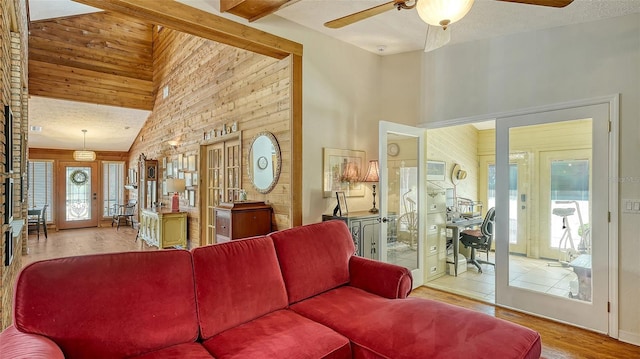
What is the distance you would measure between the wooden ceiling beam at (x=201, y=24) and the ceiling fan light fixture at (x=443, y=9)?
1990mm

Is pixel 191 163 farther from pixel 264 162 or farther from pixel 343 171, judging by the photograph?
pixel 343 171

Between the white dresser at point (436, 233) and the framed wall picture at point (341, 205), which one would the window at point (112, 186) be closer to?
the framed wall picture at point (341, 205)

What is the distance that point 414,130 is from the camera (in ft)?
12.7

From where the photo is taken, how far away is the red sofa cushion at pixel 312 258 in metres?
2.26

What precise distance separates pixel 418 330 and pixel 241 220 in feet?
7.81

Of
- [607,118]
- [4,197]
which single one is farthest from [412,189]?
[4,197]

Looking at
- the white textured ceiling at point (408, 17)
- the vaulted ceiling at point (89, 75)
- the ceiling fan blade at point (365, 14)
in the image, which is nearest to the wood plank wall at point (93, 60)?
the vaulted ceiling at point (89, 75)

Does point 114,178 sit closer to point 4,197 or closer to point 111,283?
point 4,197

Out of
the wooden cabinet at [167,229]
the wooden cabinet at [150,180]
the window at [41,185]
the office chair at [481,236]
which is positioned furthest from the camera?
the window at [41,185]

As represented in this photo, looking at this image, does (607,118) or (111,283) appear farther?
(607,118)

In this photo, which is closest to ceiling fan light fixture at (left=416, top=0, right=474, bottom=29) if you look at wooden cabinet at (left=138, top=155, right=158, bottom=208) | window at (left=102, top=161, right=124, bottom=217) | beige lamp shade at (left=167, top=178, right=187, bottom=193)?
beige lamp shade at (left=167, top=178, right=187, bottom=193)

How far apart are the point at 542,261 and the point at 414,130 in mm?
1880

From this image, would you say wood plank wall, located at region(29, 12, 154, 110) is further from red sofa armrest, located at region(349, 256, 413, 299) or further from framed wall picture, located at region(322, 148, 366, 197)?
red sofa armrest, located at region(349, 256, 413, 299)

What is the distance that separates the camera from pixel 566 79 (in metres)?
2.97
